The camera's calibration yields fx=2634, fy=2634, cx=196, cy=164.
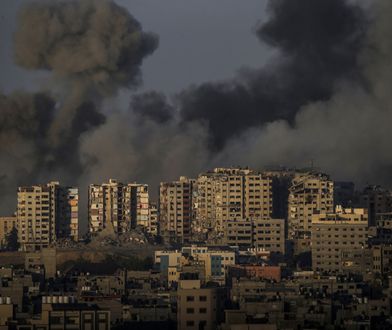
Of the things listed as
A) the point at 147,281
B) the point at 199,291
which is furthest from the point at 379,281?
the point at 199,291

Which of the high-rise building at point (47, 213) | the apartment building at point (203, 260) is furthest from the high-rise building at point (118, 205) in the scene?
the apartment building at point (203, 260)

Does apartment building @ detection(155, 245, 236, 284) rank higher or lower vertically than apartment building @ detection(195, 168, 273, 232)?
lower

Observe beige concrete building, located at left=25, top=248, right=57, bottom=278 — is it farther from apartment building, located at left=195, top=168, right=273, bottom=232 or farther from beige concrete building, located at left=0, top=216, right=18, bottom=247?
apartment building, located at left=195, top=168, right=273, bottom=232

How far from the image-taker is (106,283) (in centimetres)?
6738

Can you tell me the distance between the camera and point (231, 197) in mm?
93875

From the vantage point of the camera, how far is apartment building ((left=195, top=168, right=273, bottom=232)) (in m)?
92.6

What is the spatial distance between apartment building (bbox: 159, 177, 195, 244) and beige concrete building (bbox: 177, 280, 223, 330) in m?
42.6

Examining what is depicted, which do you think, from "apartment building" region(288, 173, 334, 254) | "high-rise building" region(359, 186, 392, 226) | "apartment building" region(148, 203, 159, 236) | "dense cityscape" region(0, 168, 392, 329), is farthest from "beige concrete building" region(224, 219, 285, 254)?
"high-rise building" region(359, 186, 392, 226)

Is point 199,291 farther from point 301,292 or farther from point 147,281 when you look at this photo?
point 147,281

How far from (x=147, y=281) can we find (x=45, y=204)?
67.3ft

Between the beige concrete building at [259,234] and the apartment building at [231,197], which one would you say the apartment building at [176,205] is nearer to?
the apartment building at [231,197]

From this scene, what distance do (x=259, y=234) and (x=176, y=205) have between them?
26.4 feet

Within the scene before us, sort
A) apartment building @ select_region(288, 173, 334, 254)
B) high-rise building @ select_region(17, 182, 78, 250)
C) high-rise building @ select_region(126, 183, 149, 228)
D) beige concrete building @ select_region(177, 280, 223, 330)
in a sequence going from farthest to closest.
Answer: high-rise building @ select_region(126, 183, 149, 228) < high-rise building @ select_region(17, 182, 78, 250) < apartment building @ select_region(288, 173, 334, 254) < beige concrete building @ select_region(177, 280, 223, 330)

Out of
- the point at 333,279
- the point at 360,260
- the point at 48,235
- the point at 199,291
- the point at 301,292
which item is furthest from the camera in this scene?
the point at 48,235
